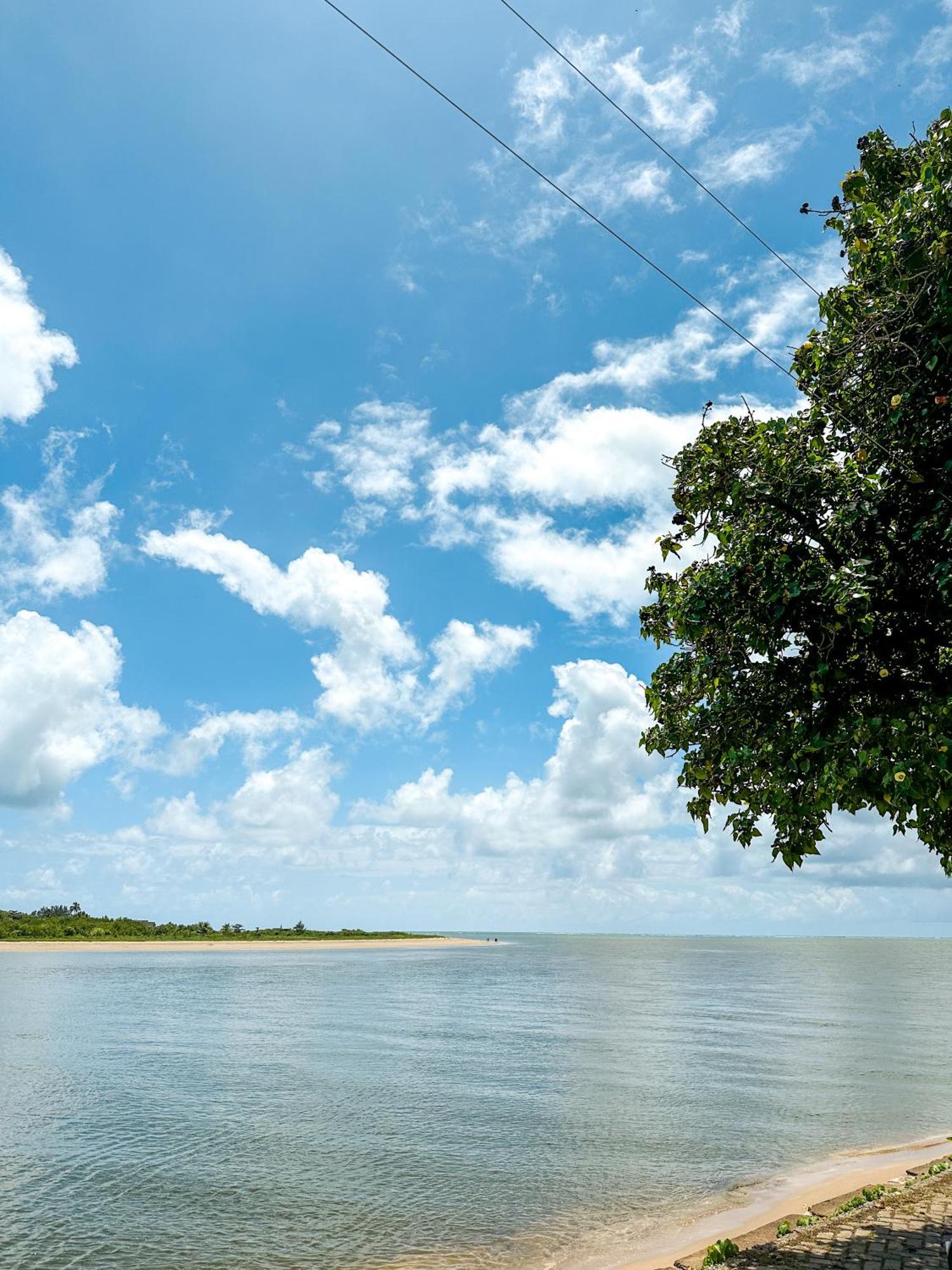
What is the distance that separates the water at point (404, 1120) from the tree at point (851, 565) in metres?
9.33

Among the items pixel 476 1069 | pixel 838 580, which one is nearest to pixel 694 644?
pixel 838 580

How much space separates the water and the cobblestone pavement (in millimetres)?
3559

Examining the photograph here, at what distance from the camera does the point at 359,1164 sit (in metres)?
19.4

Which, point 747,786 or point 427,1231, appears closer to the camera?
point 747,786

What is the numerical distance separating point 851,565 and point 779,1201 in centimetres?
1370

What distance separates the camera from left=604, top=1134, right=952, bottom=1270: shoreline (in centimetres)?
1314

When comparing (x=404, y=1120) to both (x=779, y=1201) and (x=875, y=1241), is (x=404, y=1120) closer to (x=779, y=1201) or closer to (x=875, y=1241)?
(x=779, y=1201)

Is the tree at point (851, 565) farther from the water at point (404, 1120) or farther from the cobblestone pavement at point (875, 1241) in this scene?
the water at point (404, 1120)

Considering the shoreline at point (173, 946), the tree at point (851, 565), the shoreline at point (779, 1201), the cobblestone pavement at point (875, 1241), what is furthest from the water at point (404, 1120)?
the shoreline at point (173, 946)

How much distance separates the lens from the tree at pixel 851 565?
9.13m

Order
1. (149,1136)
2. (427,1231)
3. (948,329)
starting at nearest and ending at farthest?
1. (948,329)
2. (427,1231)
3. (149,1136)

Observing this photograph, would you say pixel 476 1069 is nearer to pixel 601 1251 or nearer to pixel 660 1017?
pixel 601 1251

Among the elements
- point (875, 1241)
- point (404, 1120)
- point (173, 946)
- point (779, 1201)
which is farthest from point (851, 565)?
point (173, 946)

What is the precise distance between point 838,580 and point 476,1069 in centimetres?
2895
